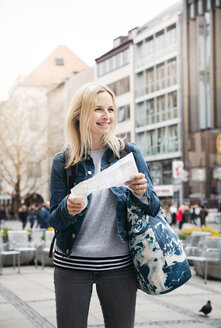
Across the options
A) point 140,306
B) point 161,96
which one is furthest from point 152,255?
point 161,96

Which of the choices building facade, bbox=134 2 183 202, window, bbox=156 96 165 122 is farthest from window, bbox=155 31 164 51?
window, bbox=156 96 165 122

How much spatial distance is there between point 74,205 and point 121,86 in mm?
55322

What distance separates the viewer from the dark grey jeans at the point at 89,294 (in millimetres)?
2641

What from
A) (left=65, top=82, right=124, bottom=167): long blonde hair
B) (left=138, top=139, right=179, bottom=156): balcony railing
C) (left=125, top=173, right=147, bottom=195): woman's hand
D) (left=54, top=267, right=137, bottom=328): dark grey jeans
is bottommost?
(left=54, top=267, right=137, bottom=328): dark grey jeans

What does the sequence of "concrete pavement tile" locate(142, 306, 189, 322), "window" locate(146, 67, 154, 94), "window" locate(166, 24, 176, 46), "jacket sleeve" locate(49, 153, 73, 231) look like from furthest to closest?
"window" locate(146, 67, 154, 94), "window" locate(166, 24, 176, 46), "concrete pavement tile" locate(142, 306, 189, 322), "jacket sleeve" locate(49, 153, 73, 231)

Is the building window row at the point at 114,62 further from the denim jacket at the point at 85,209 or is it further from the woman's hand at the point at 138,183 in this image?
the woman's hand at the point at 138,183

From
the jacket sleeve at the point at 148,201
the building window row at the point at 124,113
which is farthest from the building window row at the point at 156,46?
the jacket sleeve at the point at 148,201

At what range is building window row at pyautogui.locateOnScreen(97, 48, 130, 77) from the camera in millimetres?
55938

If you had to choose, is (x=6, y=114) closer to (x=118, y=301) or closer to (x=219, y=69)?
(x=219, y=69)

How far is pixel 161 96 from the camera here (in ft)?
170

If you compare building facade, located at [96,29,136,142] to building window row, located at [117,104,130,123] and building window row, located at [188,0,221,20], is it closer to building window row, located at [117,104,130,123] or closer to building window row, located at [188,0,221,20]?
building window row, located at [117,104,130,123]

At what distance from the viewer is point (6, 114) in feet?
147

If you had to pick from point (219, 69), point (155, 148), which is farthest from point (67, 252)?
point (155, 148)

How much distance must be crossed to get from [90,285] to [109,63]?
5715cm
